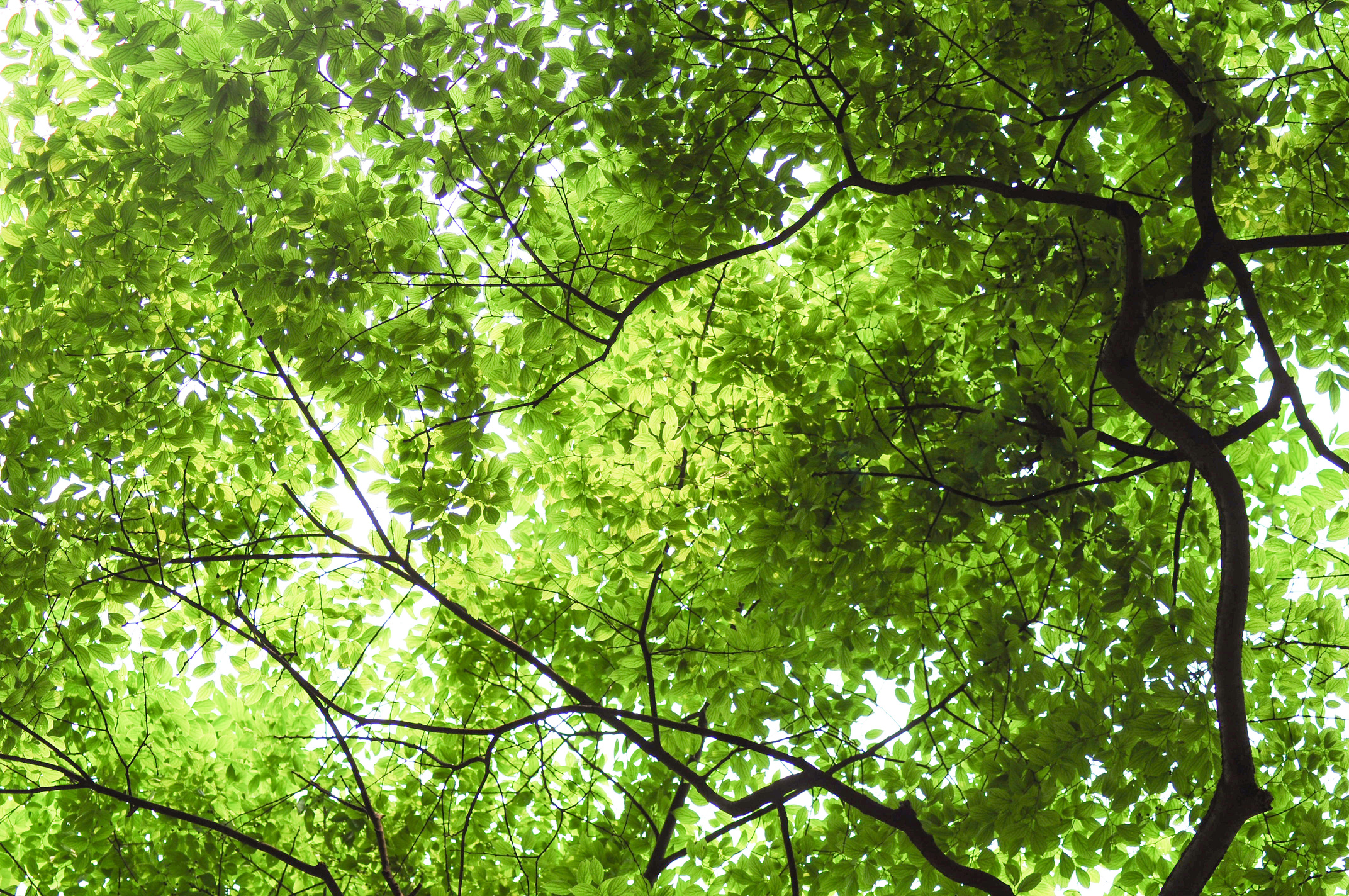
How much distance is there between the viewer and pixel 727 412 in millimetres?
5395

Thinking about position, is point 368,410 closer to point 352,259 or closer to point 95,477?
point 352,259

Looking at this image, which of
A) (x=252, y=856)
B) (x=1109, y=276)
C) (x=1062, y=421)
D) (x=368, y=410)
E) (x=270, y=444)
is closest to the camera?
(x=1062, y=421)

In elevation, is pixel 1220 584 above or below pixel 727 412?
below

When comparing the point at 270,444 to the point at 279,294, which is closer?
the point at 279,294

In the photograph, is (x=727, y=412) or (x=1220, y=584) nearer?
(x=1220, y=584)

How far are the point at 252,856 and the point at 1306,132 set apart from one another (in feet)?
26.8

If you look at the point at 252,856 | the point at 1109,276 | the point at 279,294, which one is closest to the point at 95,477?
the point at 279,294

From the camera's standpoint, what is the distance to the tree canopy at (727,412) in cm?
378

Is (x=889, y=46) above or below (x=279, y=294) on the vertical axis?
above

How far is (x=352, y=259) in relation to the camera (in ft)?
13.6

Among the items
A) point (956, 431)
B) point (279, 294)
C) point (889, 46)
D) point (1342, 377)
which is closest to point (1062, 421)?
point (956, 431)

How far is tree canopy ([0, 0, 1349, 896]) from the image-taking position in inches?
149

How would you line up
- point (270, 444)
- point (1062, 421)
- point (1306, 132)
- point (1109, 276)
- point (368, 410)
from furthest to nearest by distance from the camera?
point (270, 444), point (1306, 132), point (368, 410), point (1109, 276), point (1062, 421)

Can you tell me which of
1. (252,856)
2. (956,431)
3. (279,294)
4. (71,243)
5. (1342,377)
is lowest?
(252,856)
